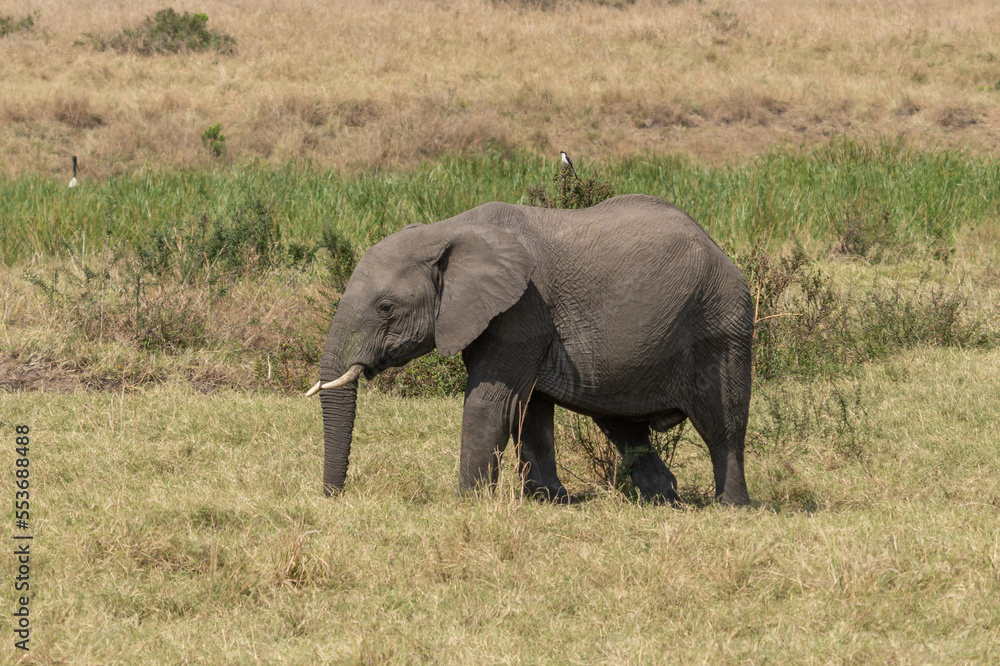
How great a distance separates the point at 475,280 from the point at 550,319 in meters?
0.44

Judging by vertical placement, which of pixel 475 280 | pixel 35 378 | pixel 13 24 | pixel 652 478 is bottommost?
pixel 13 24

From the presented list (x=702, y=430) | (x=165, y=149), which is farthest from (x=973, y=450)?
(x=165, y=149)

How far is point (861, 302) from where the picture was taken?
31.9 ft

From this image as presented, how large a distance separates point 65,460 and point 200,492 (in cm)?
116

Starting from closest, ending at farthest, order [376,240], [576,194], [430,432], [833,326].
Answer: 1. [430,432]
2. [576,194]
3. [833,326]
4. [376,240]

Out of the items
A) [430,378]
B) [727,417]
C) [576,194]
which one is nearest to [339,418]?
[727,417]

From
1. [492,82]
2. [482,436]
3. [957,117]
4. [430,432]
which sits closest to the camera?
[482,436]

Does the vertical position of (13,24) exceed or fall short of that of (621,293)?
it falls short

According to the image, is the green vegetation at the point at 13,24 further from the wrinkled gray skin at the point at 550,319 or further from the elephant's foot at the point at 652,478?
the elephant's foot at the point at 652,478

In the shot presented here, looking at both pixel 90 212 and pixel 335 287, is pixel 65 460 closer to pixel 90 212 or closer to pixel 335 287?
pixel 335 287

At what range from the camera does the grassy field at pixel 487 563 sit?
13.2 ft

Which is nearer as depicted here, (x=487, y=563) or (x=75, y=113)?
(x=487, y=563)

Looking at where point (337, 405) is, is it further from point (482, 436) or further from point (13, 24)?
point (13, 24)

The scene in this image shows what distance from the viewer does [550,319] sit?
17.7 ft
